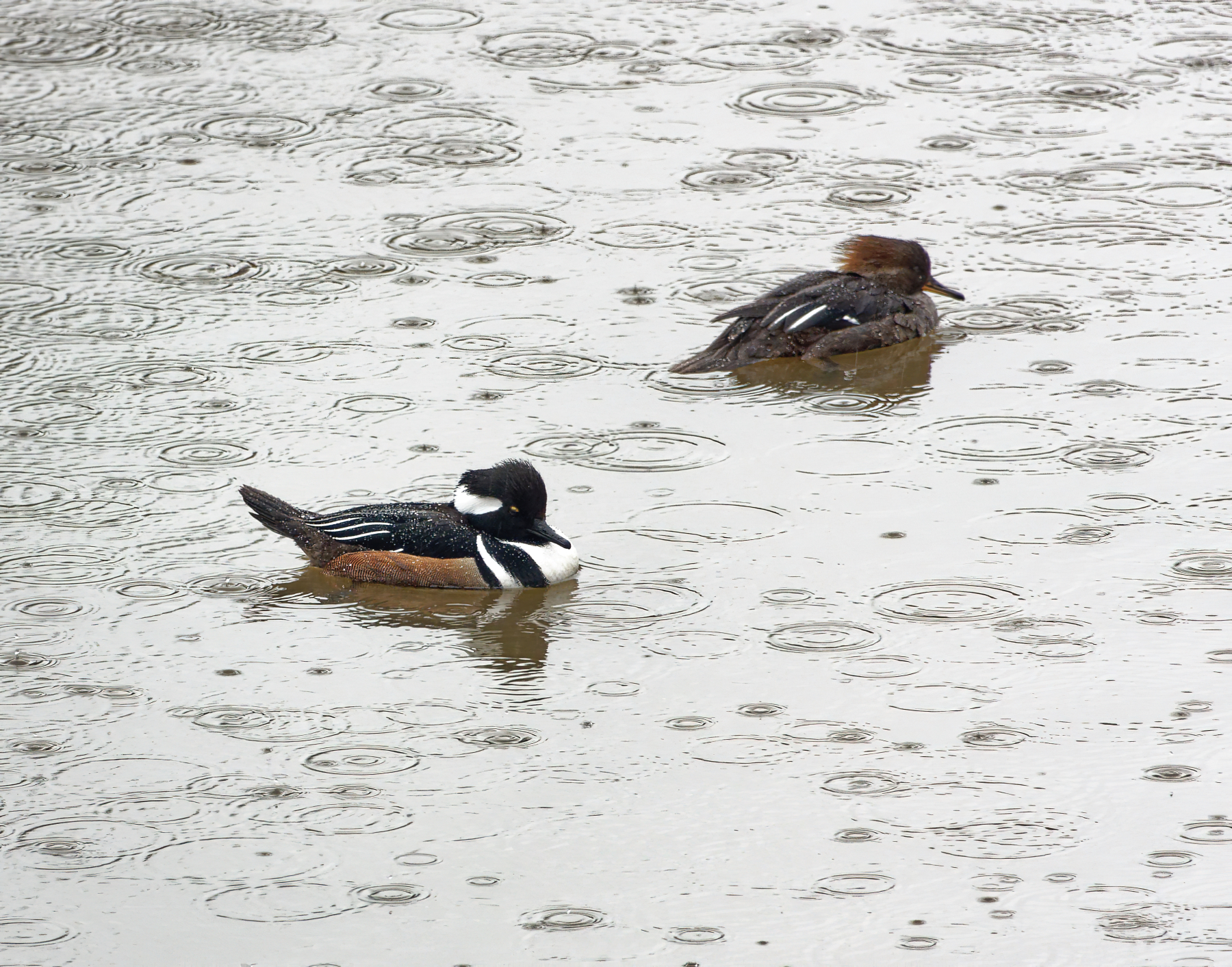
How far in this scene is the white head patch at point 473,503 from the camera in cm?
801

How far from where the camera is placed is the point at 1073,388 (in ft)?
31.3

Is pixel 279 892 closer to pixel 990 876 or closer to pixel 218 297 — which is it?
pixel 990 876

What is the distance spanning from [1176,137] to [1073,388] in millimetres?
3575

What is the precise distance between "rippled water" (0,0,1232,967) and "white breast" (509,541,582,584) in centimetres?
11

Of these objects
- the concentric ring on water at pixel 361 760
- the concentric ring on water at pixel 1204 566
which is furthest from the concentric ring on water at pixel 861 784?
the concentric ring on water at pixel 1204 566

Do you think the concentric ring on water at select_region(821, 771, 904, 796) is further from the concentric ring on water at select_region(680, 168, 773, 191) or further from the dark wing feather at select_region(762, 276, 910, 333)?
the concentric ring on water at select_region(680, 168, 773, 191)

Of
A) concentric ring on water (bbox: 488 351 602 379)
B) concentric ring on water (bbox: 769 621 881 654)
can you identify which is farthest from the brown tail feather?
concentric ring on water (bbox: 488 351 602 379)

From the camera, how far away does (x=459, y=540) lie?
26.2ft

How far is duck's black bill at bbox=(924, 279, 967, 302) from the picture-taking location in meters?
10.4

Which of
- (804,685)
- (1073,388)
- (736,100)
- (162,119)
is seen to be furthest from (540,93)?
(804,685)

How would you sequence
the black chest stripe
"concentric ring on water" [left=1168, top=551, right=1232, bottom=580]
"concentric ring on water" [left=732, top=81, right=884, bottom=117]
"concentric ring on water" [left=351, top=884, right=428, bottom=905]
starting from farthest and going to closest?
"concentric ring on water" [left=732, top=81, right=884, bottom=117], the black chest stripe, "concentric ring on water" [left=1168, top=551, right=1232, bottom=580], "concentric ring on water" [left=351, top=884, right=428, bottom=905]

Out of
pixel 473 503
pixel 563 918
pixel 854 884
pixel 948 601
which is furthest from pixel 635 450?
pixel 563 918

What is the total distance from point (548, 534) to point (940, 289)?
329 centimetres

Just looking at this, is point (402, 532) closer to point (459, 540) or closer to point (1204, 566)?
point (459, 540)
